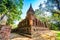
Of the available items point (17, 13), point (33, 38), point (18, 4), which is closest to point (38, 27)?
point (33, 38)

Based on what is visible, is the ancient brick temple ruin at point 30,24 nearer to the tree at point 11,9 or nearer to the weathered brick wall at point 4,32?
the tree at point 11,9

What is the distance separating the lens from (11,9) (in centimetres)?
1277

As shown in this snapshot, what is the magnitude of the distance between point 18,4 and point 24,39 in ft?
20.7

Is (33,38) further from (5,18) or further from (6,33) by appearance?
(5,18)

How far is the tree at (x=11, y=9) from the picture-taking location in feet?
39.9

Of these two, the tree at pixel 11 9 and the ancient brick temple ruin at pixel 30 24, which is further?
the tree at pixel 11 9

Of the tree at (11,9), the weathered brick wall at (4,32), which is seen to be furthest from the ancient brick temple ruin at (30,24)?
the weathered brick wall at (4,32)

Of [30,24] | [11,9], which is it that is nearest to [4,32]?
[30,24]

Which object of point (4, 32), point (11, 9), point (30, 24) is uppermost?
point (11, 9)

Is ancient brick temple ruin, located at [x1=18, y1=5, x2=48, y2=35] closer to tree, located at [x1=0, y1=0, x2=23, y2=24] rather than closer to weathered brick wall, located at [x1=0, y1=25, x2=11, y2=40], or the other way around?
tree, located at [x1=0, y1=0, x2=23, y2=24]

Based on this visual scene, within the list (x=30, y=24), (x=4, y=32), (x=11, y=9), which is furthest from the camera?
(x=11, y=9)

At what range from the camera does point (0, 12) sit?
12344 millimetres

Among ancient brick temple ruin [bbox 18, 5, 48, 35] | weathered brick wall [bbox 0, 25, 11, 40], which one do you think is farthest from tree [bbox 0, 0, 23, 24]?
weathered brick wall [bbox 0, 25, 11, 40]

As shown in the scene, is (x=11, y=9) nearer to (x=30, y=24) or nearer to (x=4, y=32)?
(x=30, y=24)
